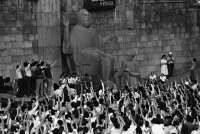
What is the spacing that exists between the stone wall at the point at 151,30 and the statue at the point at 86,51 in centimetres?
145

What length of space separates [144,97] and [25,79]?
6032 millimetres

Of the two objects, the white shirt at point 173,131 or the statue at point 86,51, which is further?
the statue at point 86,51

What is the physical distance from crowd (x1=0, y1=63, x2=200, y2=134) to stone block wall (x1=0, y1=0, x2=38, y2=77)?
5.02 m

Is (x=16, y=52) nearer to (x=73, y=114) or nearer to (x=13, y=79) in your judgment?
(x=13, y=79)

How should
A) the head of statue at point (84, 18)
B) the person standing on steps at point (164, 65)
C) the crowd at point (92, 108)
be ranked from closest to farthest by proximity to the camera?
the crowd at point (92, 108) → the head of statue at point (84, 18) → the person standing on steps at point (164, 65)

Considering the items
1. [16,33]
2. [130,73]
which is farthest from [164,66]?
[16,33]

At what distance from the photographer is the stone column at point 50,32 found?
35.3m

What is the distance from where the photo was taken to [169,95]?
27.5 m

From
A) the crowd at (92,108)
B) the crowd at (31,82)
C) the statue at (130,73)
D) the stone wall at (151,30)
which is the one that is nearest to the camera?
the crowd at (92,108)

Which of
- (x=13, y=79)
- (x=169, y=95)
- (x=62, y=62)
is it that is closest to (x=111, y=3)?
(x=62, y=62)

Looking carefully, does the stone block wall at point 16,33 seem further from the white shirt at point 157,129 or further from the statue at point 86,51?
the white shirt at point 157,129

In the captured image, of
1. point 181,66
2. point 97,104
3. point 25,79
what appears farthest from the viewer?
point 181,66

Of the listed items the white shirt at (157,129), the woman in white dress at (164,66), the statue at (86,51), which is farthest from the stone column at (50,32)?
the white shirt at (157,129)

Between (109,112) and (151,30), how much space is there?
58.7ft
